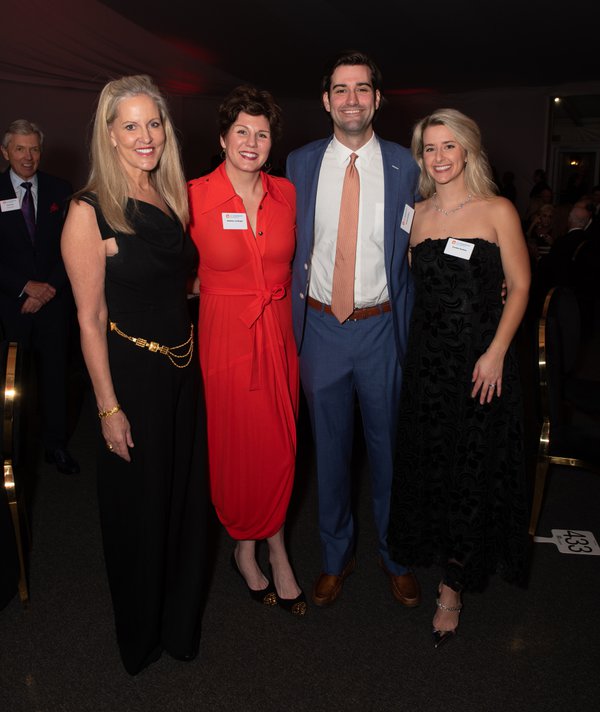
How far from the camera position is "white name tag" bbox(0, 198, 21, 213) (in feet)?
11.8

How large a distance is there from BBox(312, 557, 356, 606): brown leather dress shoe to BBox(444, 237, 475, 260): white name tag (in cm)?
132

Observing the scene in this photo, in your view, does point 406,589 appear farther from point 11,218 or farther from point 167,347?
point 11,218

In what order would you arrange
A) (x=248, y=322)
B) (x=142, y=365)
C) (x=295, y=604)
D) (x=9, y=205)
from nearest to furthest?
(x=142, y=365) < (x=248, y=322) < (x=295, y=604) < (x=9, y=205)

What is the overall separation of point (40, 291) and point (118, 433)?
2022mm

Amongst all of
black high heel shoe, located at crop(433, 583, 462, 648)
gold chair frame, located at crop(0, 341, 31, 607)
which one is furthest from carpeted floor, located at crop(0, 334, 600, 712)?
gold chair frame, located at crop(0, 341, 31, 607)

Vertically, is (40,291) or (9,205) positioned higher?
(9,205)

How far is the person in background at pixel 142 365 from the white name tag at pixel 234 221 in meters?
0.17

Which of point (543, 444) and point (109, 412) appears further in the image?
point (543, 444)

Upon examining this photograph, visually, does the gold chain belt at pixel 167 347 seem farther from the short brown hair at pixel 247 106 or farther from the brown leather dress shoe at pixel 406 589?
the brown leather dress shoe at pixel 406 589

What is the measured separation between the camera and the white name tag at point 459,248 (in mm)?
2129

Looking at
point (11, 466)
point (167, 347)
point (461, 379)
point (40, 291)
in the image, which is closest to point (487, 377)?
point (461, 379)

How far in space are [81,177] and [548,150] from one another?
9099 mm

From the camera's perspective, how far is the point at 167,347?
198 cm

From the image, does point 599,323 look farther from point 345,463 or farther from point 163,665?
point 163,665
